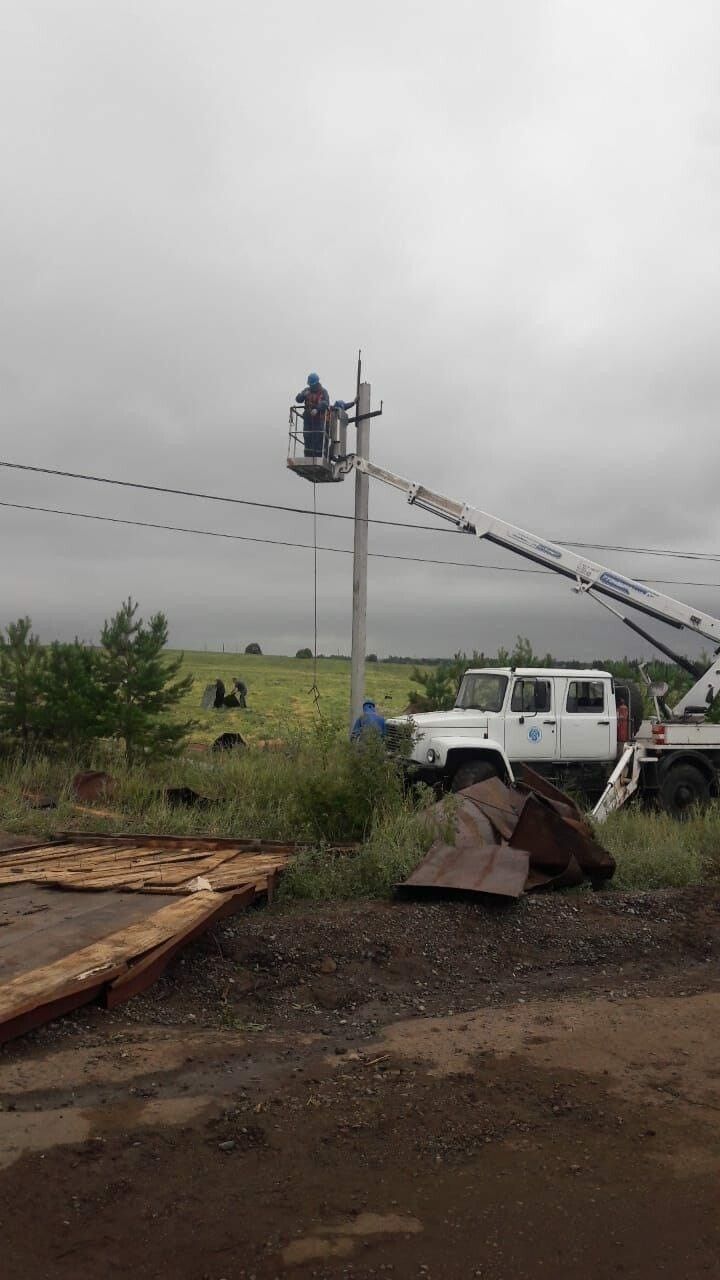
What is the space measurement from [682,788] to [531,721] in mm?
2750

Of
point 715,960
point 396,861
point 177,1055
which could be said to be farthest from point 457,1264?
point 396,861

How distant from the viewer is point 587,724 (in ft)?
47.3

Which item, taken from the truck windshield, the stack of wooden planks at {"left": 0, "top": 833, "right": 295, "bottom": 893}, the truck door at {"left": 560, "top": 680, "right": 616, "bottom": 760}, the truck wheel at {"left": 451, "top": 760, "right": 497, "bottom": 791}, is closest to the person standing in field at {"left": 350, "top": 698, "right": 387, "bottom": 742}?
the truck wheel at {"left": 451, "top": 760, "right": 497, "bottom": 791}


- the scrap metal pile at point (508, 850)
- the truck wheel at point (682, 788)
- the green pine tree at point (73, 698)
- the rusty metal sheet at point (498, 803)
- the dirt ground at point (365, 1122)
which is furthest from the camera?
the green pine tree at point (73, 698)

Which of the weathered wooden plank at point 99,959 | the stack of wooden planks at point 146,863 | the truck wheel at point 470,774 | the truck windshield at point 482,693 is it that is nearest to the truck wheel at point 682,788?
the truck windshield at point 482,693

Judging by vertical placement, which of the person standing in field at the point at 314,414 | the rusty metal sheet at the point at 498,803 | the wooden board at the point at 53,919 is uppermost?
the person standing in field at the point at 314,414

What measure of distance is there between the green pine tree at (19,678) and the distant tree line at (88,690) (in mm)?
14

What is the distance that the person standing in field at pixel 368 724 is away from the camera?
1123 cm

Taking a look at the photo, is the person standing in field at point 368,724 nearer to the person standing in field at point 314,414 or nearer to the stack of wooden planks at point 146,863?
the stack of wooden planks at point 146,863

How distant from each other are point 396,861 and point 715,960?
2.88 metres

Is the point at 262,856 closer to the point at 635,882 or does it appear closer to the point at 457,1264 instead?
the point at 635,882

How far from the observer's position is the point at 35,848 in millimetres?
9781

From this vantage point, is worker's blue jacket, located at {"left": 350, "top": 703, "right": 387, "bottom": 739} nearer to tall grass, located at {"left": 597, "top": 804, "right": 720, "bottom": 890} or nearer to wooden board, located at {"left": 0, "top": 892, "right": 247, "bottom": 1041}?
tall grass, located at {"left": 597, "top": 804, "right": 720, "bottom": 890}

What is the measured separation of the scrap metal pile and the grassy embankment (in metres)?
0.35
